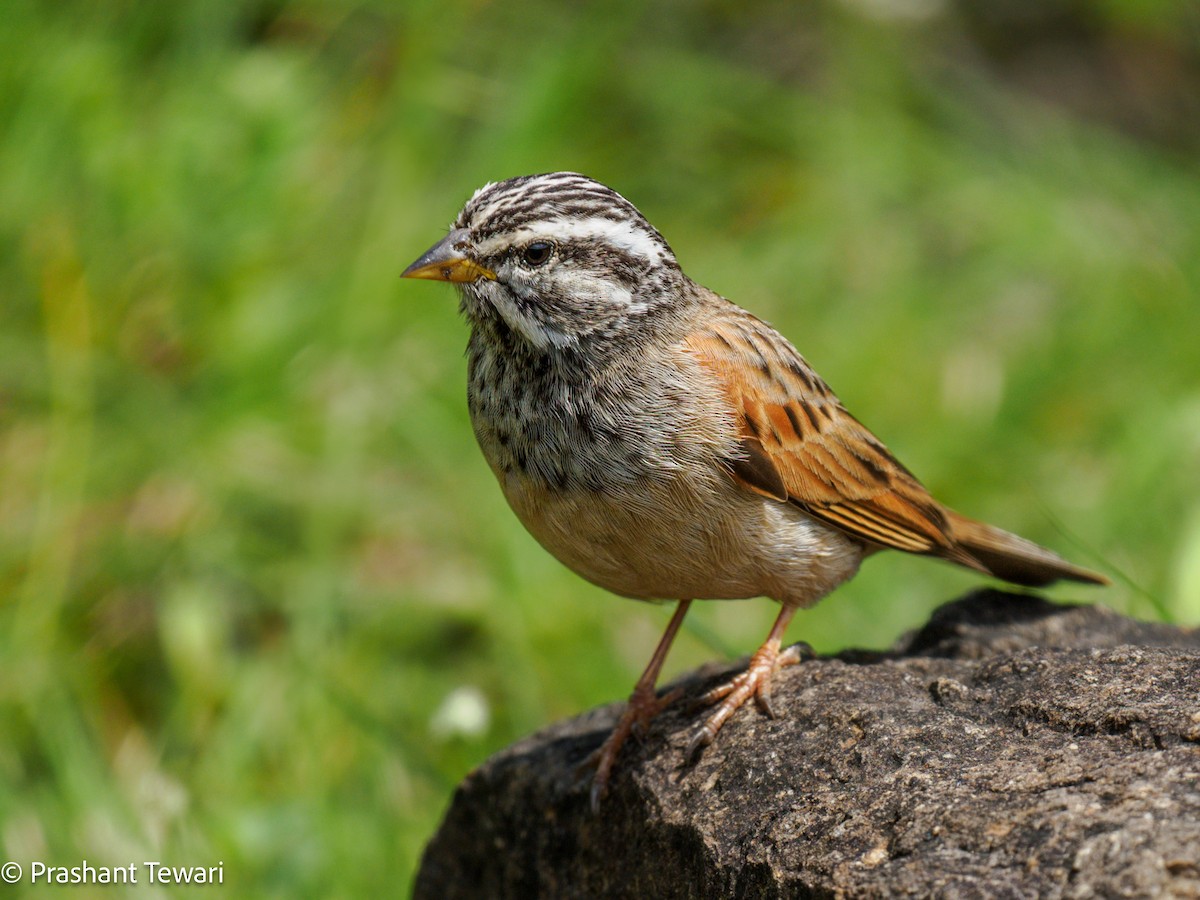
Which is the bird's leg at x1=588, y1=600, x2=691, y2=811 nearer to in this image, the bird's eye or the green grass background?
the green grass background

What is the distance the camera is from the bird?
4.30 m

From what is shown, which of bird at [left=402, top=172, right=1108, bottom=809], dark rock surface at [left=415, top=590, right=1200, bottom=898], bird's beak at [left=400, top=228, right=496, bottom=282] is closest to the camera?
dark rock surface at [left=415, top=590, right=1200, bottom=898]

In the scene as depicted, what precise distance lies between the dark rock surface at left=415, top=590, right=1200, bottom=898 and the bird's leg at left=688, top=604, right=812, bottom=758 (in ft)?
0.14

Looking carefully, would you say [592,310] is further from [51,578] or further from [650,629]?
[51,578]

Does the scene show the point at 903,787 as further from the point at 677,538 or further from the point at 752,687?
the point at 677,538

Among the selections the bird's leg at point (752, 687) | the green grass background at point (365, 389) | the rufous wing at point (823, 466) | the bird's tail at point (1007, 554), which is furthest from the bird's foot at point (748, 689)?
the bird's tail at point (1007, 554)

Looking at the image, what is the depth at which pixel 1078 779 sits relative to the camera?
10.4ft

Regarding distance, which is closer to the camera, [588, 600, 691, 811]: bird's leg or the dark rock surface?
the dark rock surface

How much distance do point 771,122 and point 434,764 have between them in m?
6.13

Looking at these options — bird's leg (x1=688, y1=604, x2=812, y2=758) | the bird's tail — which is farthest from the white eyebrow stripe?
the bird's tail

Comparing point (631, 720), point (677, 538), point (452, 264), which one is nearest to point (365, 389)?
point (452, 264)

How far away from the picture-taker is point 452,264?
4.60 metres

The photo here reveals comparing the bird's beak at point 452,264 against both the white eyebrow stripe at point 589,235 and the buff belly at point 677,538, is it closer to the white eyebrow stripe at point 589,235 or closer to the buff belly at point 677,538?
the white eyebrow stripe at point 589,235

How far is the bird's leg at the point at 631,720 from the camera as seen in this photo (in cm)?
438
